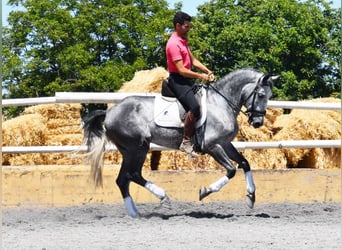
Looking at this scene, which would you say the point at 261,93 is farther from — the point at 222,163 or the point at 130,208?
the point at 130,208

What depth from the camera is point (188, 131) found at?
32.8ft

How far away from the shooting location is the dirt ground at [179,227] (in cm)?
742

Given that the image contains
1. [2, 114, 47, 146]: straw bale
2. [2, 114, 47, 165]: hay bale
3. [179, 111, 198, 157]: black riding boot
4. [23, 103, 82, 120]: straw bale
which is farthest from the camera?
[23, 103, 82, 120]: straw bale

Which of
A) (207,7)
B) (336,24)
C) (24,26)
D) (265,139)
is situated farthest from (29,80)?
(265,139)

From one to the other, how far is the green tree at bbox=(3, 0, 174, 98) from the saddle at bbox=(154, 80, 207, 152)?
35721 mm

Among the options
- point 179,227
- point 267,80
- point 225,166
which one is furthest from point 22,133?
point 179,227

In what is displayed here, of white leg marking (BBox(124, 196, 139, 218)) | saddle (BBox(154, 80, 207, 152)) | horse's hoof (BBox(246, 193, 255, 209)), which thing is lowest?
white leg marking (BBox(124, 196, 139, 218))

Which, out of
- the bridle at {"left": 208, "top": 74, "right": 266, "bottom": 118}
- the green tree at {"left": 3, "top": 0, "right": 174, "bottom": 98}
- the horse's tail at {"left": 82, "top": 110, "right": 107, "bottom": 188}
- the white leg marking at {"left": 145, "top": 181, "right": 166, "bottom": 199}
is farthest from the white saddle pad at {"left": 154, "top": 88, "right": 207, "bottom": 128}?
the green tree at {"left": 3, "top": 0, "right": 174, "bottom": 98}

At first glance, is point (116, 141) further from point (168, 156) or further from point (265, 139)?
point (265, 139)

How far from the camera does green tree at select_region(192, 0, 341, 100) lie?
44031 mm

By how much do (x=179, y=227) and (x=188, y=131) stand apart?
154 cm

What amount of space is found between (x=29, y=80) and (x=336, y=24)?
57.6 feet

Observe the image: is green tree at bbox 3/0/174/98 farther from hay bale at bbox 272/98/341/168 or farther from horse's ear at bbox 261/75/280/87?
Result: horse's ear at bbox 261/75/280/87

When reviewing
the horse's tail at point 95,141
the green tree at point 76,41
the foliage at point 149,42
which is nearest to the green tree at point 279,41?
the foliage at point 149,42
